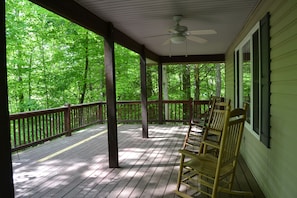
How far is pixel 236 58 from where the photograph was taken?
5.63m

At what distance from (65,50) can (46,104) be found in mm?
2921

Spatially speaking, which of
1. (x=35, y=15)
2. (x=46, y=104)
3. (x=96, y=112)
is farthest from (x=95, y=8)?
(x=46, y=104)

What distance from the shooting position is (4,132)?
179 centimetres

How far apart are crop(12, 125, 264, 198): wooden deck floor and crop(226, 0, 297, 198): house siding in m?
0.58

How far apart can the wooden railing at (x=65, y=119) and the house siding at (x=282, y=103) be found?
4.61 m

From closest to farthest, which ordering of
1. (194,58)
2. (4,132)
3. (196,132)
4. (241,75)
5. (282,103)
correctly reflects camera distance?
(4,132) < (282,103) < (241,75) < (196,132) < (194,58)

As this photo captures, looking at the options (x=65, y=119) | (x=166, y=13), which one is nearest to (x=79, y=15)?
(x=166, y=13)

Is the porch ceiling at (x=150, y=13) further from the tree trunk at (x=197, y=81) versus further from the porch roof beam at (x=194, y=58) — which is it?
the tree trunk at (x=197, y=81)

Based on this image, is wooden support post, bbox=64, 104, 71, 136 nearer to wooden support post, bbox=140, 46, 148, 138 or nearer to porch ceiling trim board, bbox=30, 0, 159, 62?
wooden support post, bbox=140, 46, 148, 138

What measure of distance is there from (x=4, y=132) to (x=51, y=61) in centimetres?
1028

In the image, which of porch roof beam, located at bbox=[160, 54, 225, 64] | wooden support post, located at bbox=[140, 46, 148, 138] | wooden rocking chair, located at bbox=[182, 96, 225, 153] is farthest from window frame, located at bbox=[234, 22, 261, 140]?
porch roof beam, located at bbox=[160, 54, 225, 64]

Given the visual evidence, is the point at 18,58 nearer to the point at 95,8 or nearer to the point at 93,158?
the point at 93,158

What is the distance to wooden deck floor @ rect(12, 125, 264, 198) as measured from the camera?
326cm

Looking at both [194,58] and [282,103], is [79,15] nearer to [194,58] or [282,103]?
[282,103]
